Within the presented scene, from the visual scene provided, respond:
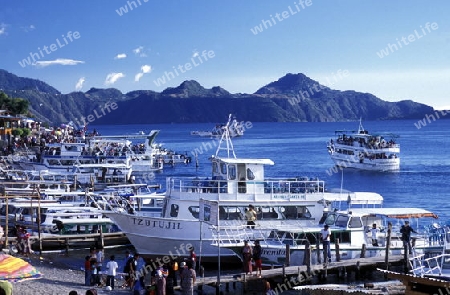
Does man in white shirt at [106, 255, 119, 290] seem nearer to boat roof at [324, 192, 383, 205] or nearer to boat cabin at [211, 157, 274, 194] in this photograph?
boat cabin at [211, 157, 274, 194]

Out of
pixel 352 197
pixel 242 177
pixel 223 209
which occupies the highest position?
pixel 242 177

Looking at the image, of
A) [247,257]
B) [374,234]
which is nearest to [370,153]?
[374,234]

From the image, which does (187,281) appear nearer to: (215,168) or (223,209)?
(223,209)

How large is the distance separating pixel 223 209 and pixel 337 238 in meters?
5.95

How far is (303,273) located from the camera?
28.3 meters

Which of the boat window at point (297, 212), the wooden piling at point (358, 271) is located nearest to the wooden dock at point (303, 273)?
the wooden piling at point (358, 271)

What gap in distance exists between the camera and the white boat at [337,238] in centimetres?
3145

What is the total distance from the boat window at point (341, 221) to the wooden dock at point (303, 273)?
314cm

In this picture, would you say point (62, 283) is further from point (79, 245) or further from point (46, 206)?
point (46, 206)

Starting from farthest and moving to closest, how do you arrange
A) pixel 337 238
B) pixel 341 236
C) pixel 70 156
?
1. pixel 70 156
2. pixel 341 236
3. pixel 337 238

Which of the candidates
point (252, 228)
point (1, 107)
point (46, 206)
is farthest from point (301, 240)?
point (1, 107)

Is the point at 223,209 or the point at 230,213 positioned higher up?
the point at 223,209

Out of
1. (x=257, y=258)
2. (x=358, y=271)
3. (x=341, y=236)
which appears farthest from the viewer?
(x=341, y=236)

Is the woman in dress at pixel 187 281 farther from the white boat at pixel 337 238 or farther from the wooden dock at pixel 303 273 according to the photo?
the white boat at pixel 337 238
